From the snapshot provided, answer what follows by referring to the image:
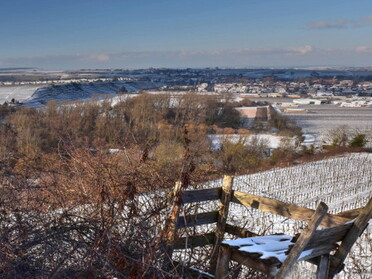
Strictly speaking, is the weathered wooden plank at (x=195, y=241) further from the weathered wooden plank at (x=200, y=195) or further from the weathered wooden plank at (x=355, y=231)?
the weathered wooden plank at (x=355, y=231)

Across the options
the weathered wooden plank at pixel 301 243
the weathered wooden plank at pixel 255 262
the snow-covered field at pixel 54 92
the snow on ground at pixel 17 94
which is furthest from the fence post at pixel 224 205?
the snow on ground at pixel 17 94

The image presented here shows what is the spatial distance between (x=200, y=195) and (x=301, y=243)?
161 centimetres

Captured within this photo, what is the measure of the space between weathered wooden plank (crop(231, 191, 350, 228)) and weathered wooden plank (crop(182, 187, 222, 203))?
0.53ft

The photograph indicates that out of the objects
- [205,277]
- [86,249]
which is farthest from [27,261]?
[205,277]

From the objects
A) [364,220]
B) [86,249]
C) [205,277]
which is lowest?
[205,277]

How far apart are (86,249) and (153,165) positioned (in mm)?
1654

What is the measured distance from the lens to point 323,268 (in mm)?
2938

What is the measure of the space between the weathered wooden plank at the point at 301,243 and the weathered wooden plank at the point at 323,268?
0.52 metres

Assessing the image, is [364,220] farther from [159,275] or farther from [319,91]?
[319,91]

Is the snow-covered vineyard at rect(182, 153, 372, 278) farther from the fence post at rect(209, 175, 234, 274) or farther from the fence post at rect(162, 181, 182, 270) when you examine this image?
the fence post at rect(162, 181, 182, 270)

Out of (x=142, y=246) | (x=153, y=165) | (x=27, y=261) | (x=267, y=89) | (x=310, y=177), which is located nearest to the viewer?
(x=27, y=261)

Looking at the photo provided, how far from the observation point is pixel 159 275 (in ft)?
8.95

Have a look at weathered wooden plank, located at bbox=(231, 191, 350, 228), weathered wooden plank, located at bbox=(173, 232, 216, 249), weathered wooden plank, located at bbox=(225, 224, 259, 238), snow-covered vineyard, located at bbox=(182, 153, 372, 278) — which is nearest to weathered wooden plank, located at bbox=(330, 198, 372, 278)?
weathered wooden plank, located at bbox=(231, 191, 350, 228)

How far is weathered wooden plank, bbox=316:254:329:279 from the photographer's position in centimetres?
291
